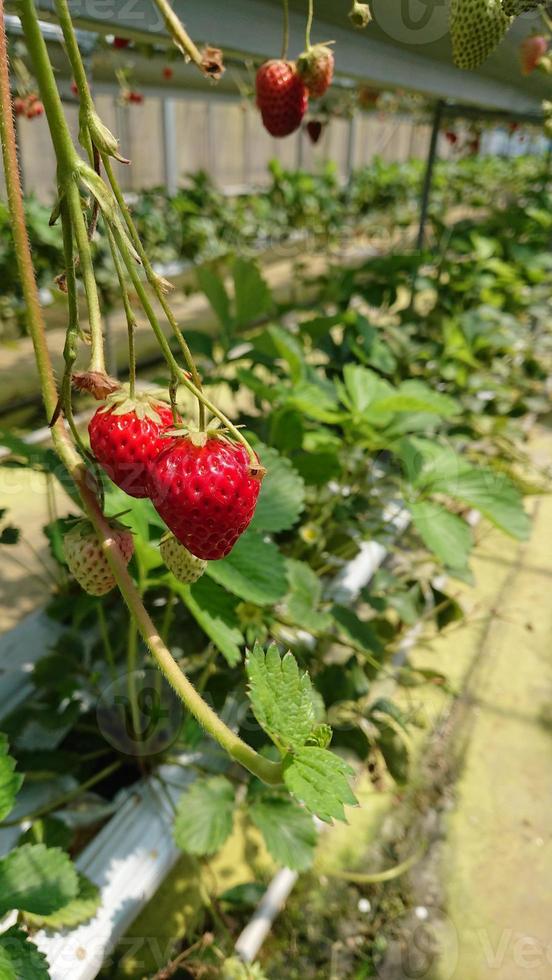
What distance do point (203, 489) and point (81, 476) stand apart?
7cm

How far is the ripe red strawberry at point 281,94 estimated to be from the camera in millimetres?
674

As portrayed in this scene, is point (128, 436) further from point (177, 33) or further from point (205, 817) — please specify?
point (205, 817)

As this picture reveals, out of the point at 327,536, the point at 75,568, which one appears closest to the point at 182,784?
the point at 327,536

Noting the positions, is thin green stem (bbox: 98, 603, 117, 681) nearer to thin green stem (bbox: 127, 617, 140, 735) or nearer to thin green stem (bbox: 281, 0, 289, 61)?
thin green stem (bbox: 127, 617, 140, 735)

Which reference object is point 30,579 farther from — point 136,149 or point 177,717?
point 136,149

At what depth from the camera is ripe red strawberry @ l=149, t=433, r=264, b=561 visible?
360 mm

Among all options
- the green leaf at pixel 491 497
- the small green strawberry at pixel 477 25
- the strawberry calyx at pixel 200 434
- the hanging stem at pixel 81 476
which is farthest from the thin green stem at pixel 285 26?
the green leaf at pixel 491 497

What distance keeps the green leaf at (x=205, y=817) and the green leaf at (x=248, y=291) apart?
739 mm

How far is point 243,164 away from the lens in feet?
23.1

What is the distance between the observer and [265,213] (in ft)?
16.4

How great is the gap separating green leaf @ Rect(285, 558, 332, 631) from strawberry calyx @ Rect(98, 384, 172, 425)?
19.4 inches

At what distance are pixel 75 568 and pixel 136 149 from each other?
594 centimetres

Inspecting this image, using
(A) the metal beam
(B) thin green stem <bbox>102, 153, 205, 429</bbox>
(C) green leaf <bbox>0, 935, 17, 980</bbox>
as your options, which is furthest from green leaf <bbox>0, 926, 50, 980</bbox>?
(A) the metal beam

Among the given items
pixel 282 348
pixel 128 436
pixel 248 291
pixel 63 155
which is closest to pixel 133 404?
pixel 128 436
